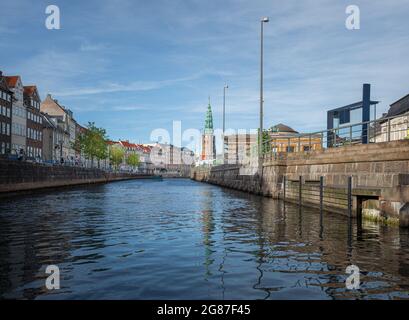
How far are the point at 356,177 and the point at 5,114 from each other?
6495 centimetres

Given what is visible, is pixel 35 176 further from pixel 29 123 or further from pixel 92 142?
pixel 92 142

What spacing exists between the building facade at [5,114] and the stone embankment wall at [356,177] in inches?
2052

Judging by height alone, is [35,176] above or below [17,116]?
below

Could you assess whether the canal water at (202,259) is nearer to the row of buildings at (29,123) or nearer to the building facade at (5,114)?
the row of buildings at (29,123)

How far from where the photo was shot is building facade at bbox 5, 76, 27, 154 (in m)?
75.9

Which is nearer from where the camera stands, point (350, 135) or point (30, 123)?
point (350, 135)

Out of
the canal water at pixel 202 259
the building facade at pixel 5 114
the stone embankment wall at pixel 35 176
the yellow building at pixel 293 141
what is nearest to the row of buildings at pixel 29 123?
the building facade at pixel 5 114

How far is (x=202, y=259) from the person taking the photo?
10.2 meters

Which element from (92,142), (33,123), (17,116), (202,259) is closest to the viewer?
(202,259)

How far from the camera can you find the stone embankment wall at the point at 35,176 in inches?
1485

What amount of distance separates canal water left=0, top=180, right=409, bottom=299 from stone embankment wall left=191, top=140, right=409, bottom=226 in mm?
1014

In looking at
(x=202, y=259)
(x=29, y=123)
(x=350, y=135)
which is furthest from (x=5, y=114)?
(x=202, y=259)

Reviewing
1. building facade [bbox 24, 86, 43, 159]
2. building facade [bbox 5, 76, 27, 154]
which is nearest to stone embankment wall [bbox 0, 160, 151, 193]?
building facade [bbox 5, 76, 27, 154]
